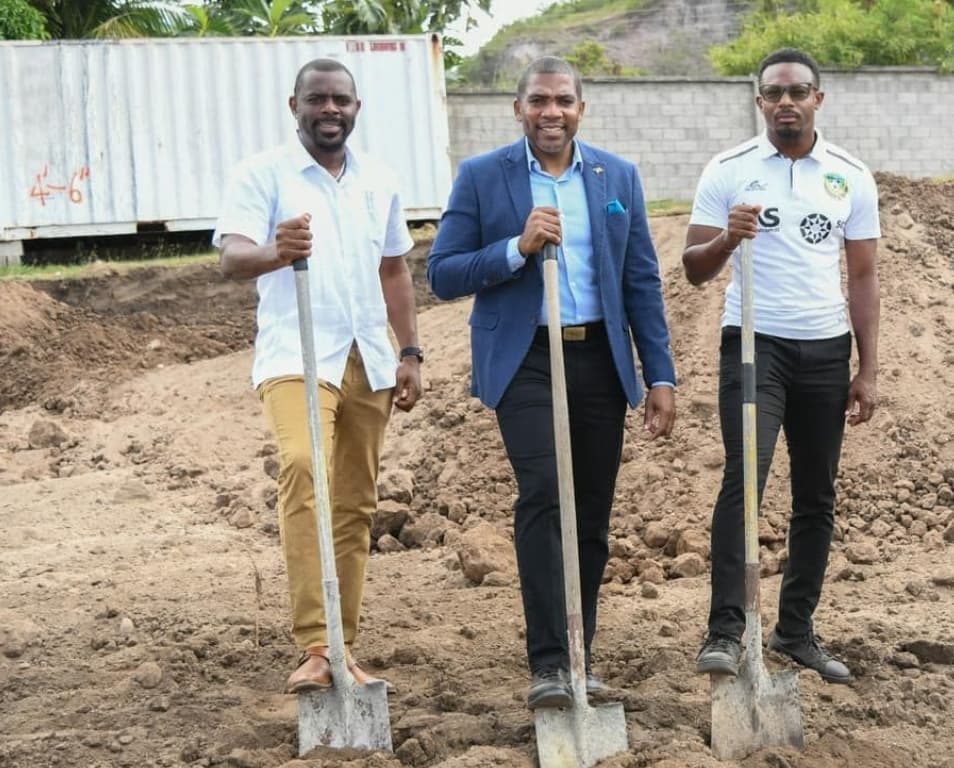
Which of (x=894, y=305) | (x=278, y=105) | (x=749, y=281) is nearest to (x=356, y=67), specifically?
(x=278, y=105)

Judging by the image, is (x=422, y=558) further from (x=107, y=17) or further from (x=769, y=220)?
(x=107, y=17)

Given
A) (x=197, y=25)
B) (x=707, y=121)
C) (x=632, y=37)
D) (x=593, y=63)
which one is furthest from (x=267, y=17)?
(x=632, y=37)

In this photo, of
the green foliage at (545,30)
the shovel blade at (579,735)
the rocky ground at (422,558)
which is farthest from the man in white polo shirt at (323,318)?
the green foliage at (545,30)

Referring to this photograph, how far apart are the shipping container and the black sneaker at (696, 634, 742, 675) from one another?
11083mm

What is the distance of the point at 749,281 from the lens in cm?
455

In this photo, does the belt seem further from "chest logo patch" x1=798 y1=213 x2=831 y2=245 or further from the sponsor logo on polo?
"chest logo patch" x1=798 y1=213 x2=831 y2=245

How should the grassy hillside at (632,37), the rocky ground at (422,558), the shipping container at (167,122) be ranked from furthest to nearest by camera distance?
1. the grassy hillside at (632,37)
2. the shipping container at (167,122)
3. the rocky ground at (422,558)

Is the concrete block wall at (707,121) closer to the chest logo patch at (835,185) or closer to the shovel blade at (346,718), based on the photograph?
the chest logo patch at (835,185)

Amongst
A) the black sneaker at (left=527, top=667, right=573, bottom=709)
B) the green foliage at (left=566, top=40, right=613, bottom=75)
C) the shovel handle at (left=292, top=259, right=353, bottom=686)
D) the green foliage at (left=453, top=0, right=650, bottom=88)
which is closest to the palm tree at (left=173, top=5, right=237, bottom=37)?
the green foliage at (left=566, top=40, right=613, bottom=75)

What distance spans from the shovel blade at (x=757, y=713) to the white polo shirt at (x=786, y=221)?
1.22 metres

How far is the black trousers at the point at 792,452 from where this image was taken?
4734 mm

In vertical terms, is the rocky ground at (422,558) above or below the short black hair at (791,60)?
below

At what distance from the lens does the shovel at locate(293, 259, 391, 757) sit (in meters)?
4.29

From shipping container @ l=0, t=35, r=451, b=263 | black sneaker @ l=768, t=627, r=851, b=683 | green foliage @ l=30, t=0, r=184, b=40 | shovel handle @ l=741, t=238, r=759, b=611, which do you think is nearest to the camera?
shovel handle @ l=741, t=238, r=759, b=611
